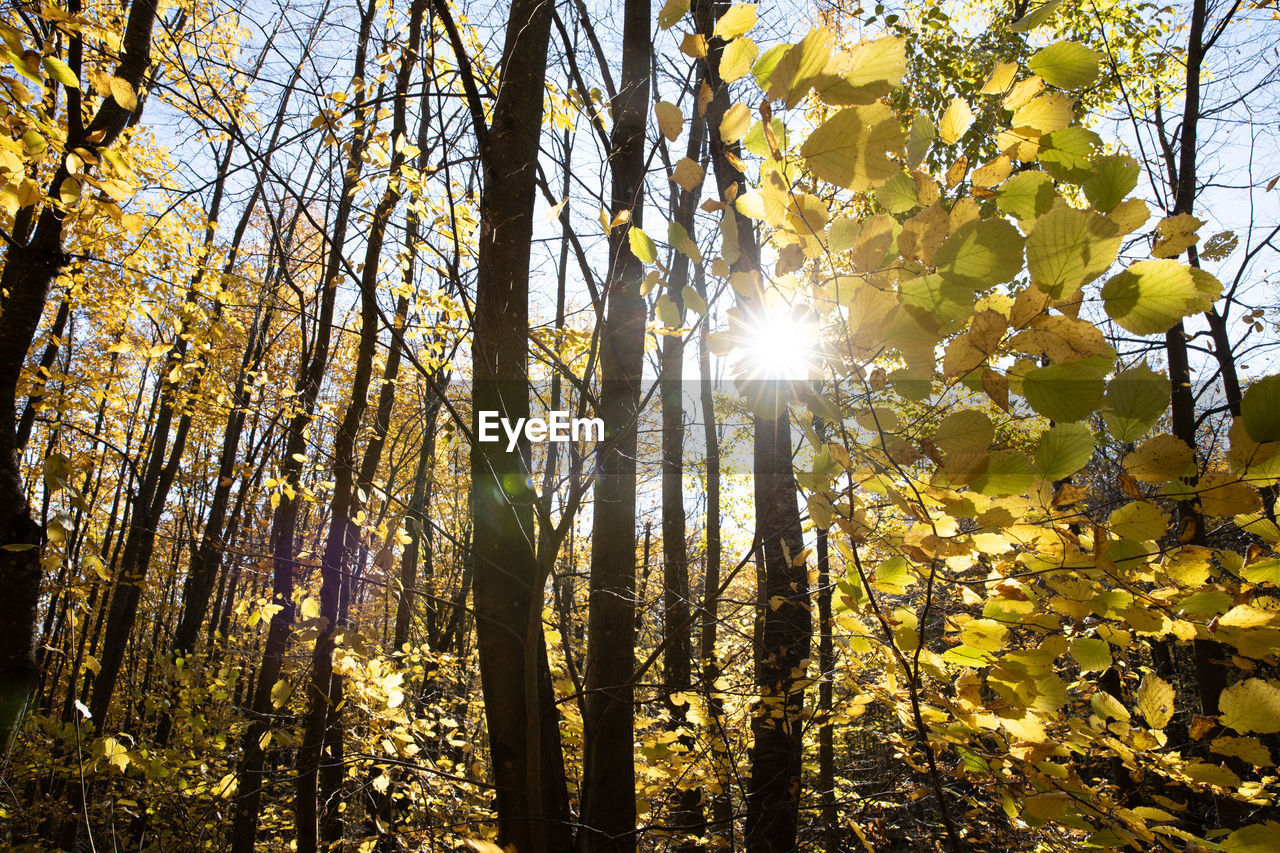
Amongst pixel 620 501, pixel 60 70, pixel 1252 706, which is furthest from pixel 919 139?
pixel 60 70

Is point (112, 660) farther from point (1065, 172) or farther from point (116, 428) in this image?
point (1065, 172)

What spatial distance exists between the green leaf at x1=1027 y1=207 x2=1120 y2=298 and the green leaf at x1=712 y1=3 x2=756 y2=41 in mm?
368

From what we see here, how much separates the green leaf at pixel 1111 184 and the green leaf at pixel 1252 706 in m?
0.63

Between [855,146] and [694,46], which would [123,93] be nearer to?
[694,46]

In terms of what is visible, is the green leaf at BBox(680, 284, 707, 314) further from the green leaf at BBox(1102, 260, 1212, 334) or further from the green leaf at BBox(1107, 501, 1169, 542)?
the green leaf at BBox(1107, 501, 1169, 542)

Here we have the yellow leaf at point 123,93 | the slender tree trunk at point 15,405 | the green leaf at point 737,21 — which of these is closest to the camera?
the green leaf at point 737,21

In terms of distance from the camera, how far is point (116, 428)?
9188 millimetres

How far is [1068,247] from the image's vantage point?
0.56 m

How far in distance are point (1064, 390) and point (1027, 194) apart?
0.27 m

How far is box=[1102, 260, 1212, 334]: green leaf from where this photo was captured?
548 mm

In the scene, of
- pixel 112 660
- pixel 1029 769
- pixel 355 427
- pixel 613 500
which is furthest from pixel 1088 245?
pixel 112 660

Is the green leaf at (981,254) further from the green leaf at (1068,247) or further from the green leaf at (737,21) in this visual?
the green leaf at (737,21)

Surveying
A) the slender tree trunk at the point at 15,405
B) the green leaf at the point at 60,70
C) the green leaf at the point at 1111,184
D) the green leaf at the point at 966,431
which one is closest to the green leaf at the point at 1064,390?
the green leaf at the point at 966,431

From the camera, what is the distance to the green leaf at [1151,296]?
548 millimetres
